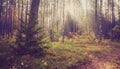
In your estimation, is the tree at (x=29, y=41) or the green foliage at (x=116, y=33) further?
the green foliage at (x=116, y=33)

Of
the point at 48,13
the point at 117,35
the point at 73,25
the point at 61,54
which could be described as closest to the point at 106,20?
the point at 73,25

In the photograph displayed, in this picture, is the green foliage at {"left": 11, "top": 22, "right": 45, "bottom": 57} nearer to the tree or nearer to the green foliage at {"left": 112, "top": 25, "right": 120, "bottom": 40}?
the tree

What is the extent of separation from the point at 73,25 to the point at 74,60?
39.2 metres

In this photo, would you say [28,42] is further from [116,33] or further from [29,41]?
[116,33]

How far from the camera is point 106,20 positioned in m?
46.1

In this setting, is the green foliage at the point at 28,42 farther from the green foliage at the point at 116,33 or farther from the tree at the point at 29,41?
the green foliage at the point at 116,33

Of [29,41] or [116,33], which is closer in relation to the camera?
[29,41]

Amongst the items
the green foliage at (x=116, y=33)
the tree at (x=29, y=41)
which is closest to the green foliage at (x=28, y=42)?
the tree at (x=29, y=41)

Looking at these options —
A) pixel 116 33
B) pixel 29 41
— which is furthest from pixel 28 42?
pixel 116 33

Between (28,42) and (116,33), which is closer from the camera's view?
(28,42)

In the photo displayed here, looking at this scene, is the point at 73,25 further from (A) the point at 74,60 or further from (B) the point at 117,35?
(A) the point at 74,60

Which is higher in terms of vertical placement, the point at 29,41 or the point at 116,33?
the point at 29,41

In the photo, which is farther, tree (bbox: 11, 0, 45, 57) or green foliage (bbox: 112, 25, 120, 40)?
green foliage (bbox: 112, 25, 120, 40)

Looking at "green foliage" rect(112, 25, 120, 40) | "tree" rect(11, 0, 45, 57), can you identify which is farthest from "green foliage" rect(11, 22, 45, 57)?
"green foliage" rect(112, 25, 120, 40)
